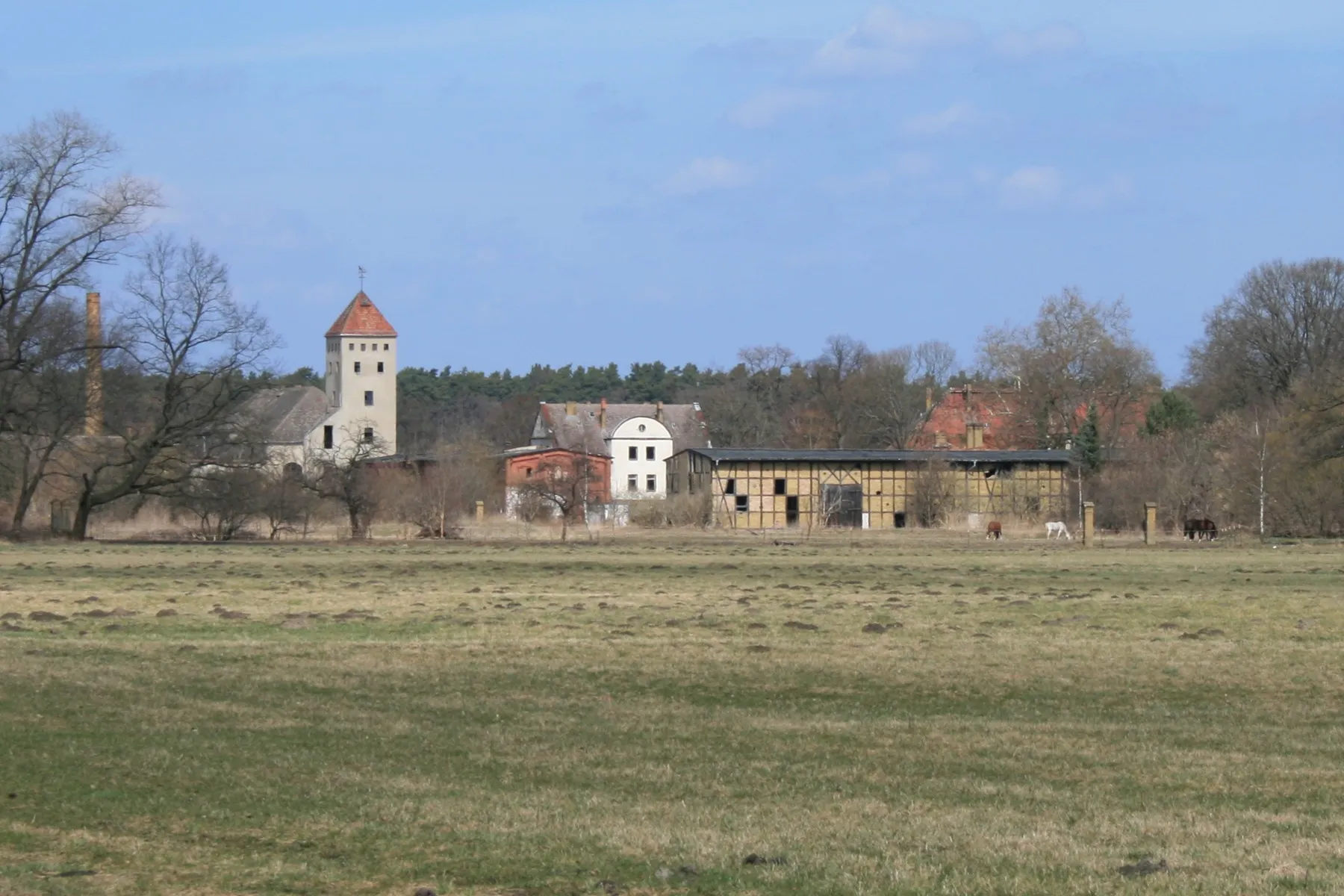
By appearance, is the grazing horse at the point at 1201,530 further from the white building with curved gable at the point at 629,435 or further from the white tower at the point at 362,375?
the white tower at the point at 362,375

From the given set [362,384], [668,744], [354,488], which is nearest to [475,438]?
[362,384]

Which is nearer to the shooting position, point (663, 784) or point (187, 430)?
point (663, 784)

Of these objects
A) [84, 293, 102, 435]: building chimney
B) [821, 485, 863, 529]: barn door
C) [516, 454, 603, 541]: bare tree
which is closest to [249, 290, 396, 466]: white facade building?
[516, 454, 603, 541]: bare tree

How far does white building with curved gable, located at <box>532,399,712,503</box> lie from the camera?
423ft

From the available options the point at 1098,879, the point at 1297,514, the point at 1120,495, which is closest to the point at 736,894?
the point at 1098,879

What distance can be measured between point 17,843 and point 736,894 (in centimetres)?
450

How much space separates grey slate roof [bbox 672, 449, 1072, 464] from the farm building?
4cm

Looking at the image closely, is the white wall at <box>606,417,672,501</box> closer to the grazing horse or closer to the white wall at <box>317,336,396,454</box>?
the white wall at <box>317,336,396,454</box>

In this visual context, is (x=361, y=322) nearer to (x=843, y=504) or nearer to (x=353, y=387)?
(x=353, y=387)

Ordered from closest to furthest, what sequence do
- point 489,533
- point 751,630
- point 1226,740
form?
point 1226,740 < point 751,630 < point 489,533

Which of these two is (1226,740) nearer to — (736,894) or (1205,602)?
(736,894)

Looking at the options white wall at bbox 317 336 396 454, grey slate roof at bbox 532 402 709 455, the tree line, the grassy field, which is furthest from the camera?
grey slate roof at bbox 532 402 709 455

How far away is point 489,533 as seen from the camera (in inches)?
2803

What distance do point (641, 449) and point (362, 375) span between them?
2260cm
